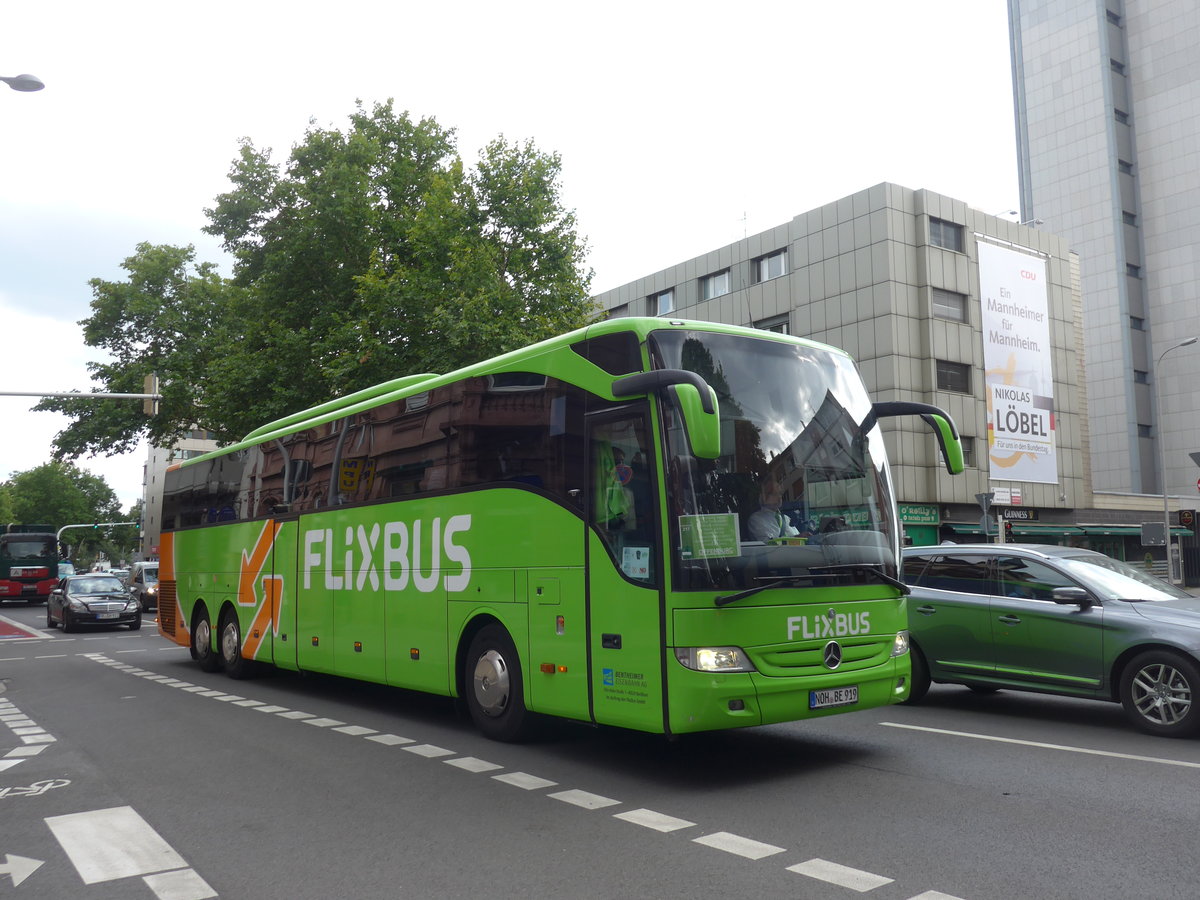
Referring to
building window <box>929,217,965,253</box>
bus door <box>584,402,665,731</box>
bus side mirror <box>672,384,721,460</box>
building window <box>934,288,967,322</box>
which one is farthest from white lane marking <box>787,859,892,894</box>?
building window <box>929,217,965,253</box>

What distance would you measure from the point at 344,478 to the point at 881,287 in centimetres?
2949

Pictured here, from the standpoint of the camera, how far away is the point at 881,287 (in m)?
37.3

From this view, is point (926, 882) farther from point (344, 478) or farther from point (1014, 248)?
point (1014, 248)

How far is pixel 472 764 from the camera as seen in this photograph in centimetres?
770

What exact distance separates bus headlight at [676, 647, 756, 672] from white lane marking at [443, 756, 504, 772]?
1.84m

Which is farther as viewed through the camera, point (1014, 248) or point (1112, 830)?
point (1014, 248)

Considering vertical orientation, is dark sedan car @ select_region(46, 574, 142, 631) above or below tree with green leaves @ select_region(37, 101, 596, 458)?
below

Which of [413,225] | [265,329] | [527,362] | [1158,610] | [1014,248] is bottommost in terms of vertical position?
[1158,610]

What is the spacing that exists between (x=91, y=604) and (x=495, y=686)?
2307 cm

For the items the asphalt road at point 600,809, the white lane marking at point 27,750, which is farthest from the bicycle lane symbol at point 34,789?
the white lane marking at point 27,750

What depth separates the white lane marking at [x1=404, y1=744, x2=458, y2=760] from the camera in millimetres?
8141

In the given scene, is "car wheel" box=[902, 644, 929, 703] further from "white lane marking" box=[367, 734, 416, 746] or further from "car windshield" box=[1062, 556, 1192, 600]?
"white lane marking" box=[367, 734, 416, 746]

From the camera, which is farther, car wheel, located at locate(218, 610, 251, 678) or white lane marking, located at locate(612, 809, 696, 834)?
car wheel, located at locate(218, 610, 251, 678)

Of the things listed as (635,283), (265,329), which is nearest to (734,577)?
(265,329)
